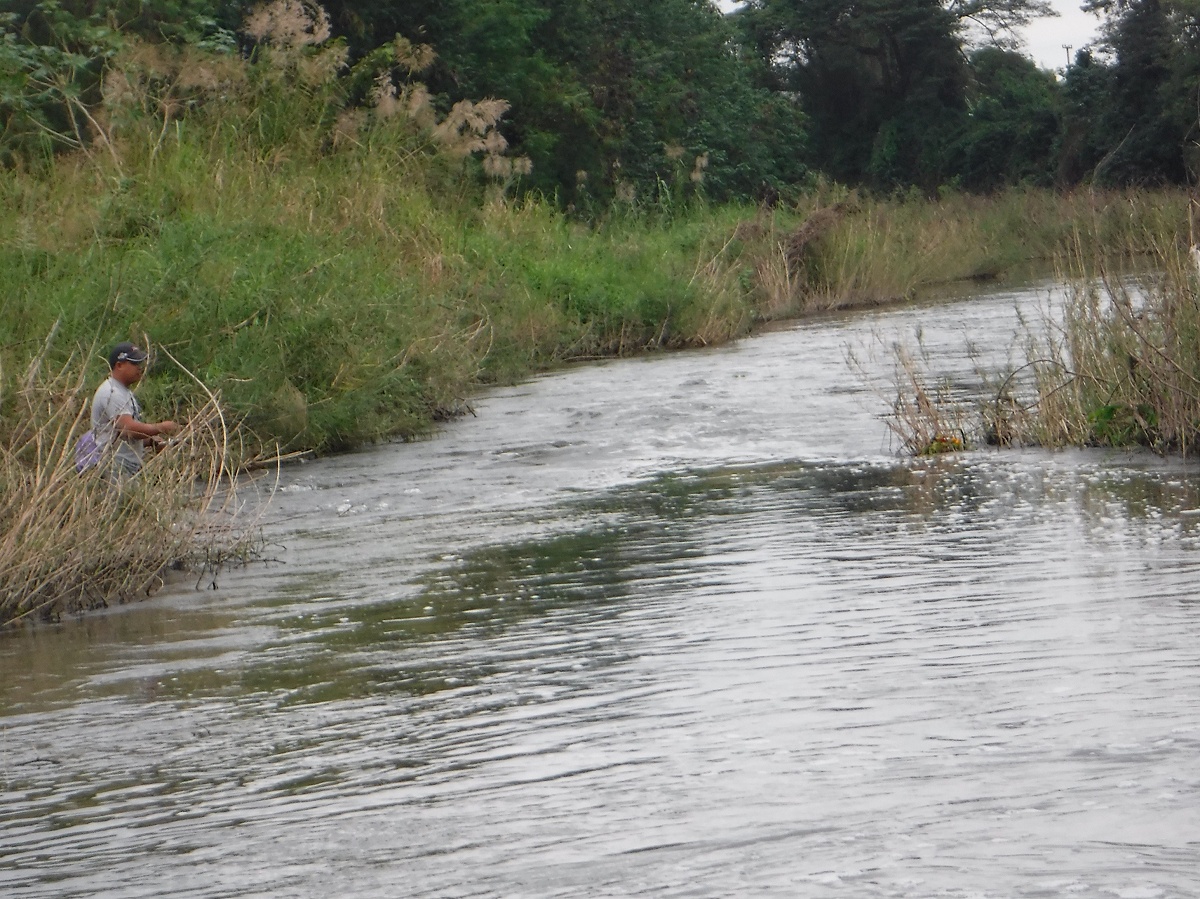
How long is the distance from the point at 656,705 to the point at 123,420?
16.4ft

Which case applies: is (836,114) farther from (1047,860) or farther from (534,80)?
(1047,860)

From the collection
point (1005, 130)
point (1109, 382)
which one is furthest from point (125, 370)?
point (1005, 130)

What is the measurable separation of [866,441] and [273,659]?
752 cm

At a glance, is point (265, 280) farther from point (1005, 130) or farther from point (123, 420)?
point (1005, 130)

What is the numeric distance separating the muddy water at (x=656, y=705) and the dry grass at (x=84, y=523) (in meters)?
0.21

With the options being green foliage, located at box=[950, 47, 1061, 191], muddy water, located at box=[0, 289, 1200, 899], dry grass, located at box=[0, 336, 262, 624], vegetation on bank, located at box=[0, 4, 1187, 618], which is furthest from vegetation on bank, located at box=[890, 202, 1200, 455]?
green foliage, located at box=[950, 47, 1061, 191]

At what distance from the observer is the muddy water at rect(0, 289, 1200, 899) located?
181 inches

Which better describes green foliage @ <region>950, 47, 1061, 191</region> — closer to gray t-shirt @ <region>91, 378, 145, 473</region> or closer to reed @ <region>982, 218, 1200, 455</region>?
reed @ <region>982, 218, 1200, 455</region>

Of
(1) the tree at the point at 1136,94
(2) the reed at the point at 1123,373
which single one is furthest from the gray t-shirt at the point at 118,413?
(1) the tree at the point at 1136,94

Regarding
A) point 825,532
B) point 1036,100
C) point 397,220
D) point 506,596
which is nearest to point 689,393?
point 397,220

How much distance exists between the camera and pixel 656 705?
241 inches

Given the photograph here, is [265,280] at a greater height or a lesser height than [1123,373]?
greater

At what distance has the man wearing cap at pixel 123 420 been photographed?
32.4ft

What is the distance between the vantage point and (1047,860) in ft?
14.2
